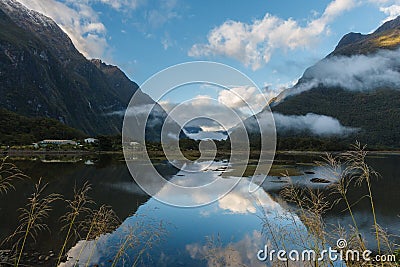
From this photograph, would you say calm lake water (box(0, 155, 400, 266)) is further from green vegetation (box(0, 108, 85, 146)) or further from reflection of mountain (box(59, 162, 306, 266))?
green vegetation (box(0, 108, 85, 146))

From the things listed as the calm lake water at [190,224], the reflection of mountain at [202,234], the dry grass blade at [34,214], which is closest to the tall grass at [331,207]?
the calm lake water at [190,224]

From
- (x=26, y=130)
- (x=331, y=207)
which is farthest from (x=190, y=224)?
(x=26, y=130)

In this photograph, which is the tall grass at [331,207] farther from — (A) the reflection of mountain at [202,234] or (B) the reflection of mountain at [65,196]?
(B) the reflection of mountain at [65,196]

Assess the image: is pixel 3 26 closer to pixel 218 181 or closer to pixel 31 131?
pixel 31 131

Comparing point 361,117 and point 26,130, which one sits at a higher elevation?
point 361,117

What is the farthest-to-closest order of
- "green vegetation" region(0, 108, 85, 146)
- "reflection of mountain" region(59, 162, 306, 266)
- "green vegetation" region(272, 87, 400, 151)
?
1. "green vegetation" region(272, 87, 400, 151)
2. "green vegetation" region(0, 108, 85, 146)
3. "reflection of mountain" region(59, 162, 306, 266)

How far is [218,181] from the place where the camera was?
33062 mm

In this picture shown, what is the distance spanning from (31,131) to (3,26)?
139 metres

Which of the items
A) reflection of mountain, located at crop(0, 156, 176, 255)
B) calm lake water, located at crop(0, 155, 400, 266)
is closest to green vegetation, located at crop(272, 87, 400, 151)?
reflection of mountain, located at crop(0, 156, 176, 255)

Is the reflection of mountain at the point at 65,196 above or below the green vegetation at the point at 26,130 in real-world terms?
below

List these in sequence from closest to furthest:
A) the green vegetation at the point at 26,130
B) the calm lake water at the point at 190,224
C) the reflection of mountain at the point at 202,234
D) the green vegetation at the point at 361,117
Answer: the calm lake water at the point at 190,224, the reflection of mountain at the point at 202,234, the green vegetation at the point at 26,130, the green vegetation at the point at 361,117

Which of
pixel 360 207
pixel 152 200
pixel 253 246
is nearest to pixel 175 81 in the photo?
pixel 253 246

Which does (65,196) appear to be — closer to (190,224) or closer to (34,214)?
(190,224)

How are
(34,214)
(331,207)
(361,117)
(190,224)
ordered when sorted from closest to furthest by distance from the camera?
(34,214), (331,207), (190,224), (361,117)
